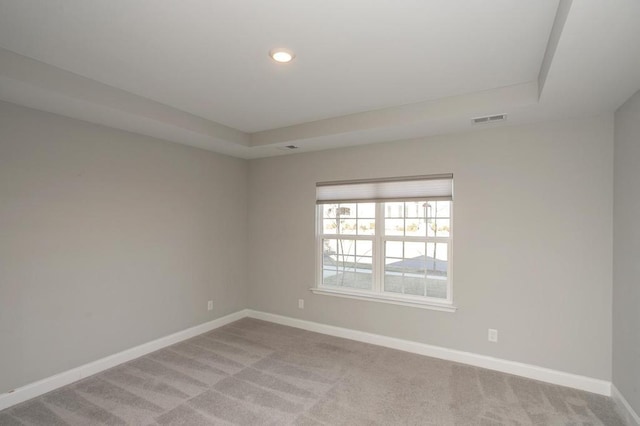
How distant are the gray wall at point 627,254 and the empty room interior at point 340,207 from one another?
2 centimetres

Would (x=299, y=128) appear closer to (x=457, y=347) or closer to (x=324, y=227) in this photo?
(x=324, y=227)

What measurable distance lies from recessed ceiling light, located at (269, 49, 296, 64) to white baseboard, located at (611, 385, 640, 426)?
134 inches

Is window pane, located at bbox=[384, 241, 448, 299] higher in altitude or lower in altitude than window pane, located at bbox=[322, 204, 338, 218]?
lower

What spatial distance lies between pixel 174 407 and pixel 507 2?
343cm

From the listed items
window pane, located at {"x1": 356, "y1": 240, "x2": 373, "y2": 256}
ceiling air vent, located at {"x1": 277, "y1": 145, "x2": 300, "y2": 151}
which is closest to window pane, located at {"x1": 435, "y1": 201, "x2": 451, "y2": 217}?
window pane, located at {"x1": 356, "y1": 240, "x2": 373, "y2": 256}

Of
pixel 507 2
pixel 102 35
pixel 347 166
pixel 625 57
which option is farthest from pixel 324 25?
pixel 347 166

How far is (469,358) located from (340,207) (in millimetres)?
2221

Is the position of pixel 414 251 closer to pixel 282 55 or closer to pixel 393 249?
pixel 393 249

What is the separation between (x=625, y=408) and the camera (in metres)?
2.43

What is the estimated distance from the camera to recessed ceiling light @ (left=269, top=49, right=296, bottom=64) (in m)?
2.15

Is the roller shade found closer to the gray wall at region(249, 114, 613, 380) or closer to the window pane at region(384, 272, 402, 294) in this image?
the gray wall at region(249, 114, 613, 380)

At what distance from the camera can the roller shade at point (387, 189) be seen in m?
3.55

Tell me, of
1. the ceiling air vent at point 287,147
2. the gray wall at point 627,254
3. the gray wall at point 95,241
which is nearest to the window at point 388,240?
the ceiling air vent at point 287,147

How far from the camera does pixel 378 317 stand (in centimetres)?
384
